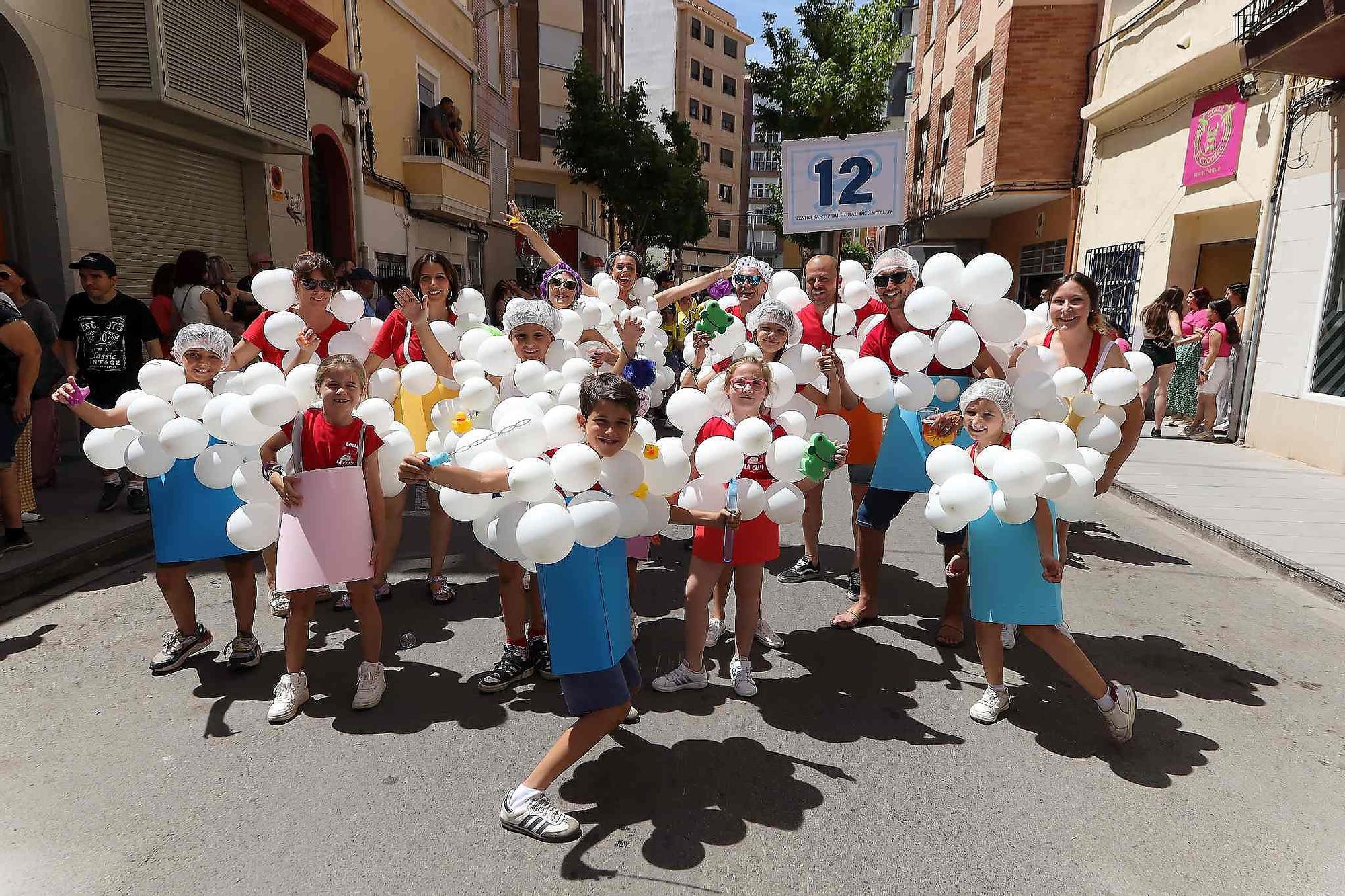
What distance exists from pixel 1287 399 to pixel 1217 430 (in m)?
1.71

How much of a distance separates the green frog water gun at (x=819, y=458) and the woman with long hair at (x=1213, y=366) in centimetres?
900

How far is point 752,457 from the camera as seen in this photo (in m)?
3.29

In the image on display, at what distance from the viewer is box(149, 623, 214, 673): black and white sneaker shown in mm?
3555

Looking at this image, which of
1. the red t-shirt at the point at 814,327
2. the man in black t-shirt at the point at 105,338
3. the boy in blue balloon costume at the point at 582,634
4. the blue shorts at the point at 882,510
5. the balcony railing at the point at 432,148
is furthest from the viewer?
the balcony railing at the point at 432,148

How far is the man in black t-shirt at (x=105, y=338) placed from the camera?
5.50m

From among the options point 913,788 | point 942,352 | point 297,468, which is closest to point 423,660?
point 297,468

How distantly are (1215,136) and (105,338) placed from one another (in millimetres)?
12240

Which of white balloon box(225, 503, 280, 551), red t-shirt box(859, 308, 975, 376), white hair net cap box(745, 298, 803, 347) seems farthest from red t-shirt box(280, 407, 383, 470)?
red t-shirt box(859, 308, 975, 376)

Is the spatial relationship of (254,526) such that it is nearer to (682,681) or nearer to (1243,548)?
(682,681)

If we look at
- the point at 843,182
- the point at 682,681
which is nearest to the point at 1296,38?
the point at 843,182

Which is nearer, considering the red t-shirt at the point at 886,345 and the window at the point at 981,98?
the red t-shirt at the point at 886,345

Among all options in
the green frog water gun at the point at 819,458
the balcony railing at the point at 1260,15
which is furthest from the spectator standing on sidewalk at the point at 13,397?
the balcony railing at the point at 1260,15

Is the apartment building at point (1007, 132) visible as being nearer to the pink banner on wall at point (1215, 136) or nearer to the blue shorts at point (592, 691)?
the pink banner on wall at point (1215, 136)

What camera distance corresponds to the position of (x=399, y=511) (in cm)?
412
